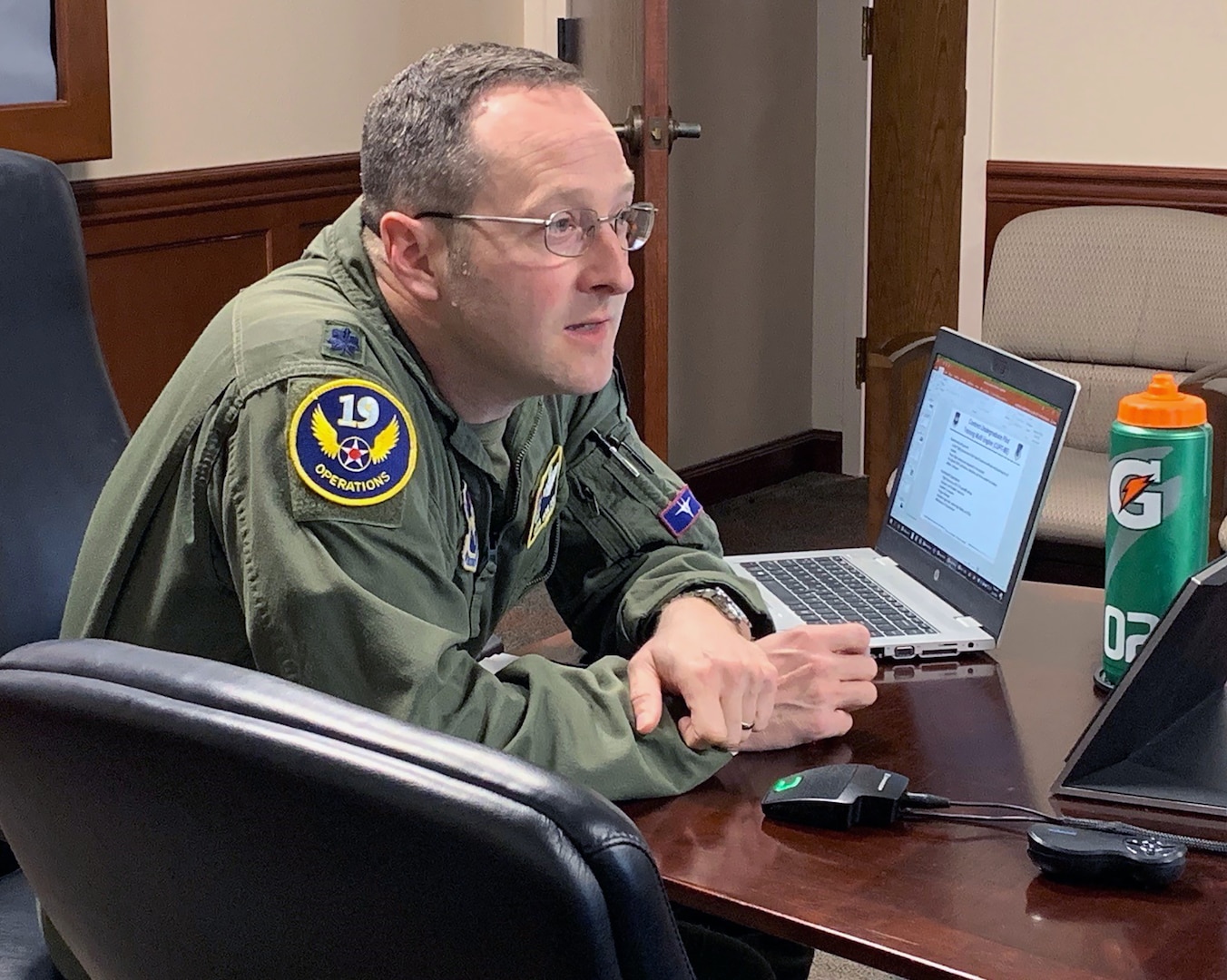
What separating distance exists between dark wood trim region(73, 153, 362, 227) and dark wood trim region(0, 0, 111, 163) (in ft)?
0.39

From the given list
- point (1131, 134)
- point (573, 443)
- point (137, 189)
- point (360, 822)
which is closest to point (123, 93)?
point (137, 189)

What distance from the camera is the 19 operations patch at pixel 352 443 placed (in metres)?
1.19

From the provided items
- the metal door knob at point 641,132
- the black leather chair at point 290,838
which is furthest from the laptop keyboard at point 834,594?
the metal door knob at point 641,132

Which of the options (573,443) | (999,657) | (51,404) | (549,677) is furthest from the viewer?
(51,404)

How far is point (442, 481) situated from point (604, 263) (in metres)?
0.22

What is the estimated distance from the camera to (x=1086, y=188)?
3744 millimetres

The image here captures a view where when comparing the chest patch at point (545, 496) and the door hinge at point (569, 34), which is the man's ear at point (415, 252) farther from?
the door hinge at point (569, 34)

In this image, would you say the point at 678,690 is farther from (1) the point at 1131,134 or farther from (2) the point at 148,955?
(1) the point at 1131,134

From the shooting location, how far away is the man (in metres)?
1.18

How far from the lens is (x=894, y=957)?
0.92 m

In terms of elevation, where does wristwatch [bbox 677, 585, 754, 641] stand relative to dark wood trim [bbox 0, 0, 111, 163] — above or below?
below

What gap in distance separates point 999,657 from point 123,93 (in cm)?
222

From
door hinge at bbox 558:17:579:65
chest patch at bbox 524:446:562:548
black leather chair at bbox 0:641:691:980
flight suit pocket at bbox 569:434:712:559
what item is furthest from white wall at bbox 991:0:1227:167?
black leather chair at bbox 0:641:691:980

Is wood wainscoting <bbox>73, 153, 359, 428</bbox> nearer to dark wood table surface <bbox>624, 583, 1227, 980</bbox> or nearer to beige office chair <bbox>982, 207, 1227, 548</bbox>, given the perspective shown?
beige office chair <bbox>982, 207, 1227, 548</bbox>
